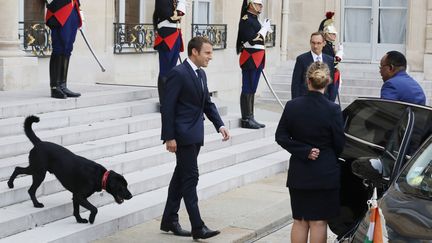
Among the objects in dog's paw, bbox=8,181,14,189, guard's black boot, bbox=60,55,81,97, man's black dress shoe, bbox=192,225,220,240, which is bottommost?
man's black dress shoe, bbox=192,225,220,240

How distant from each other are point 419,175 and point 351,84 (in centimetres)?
1567

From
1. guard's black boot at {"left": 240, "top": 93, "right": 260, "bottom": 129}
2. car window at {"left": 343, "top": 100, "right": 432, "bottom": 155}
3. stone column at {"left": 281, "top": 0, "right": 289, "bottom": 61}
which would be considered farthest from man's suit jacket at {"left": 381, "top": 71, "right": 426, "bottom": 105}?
stone column at {"left": 281, "top": 0, "right": 289, "bottom": 61}

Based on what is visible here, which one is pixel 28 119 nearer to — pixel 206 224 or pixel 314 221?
pixel 206 224

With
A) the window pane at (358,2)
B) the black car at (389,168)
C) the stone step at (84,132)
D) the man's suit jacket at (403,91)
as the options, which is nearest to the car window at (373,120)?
the black car at (389,168)

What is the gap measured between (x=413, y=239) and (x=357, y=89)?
1636 cm

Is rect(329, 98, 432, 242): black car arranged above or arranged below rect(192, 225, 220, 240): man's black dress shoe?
above

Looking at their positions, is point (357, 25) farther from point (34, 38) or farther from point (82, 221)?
point (82, 221)

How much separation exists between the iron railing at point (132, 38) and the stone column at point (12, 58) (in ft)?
10.5

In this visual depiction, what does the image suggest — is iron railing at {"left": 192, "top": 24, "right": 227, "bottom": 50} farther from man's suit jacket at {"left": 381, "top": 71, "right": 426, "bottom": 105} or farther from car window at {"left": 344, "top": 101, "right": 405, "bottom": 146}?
car window at {"left": 344, "top": 101, "right": 405, "bottom": 146}

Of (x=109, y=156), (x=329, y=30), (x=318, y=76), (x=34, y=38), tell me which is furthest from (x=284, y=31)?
(x=318, y=76)

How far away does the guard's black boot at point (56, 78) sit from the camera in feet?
37.5

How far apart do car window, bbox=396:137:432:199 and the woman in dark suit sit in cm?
94

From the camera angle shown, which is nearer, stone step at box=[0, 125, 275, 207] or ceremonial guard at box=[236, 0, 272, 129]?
stone step at box=[0, 125, 275, 207]

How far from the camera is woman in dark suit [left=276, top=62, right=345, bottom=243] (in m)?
7.04
